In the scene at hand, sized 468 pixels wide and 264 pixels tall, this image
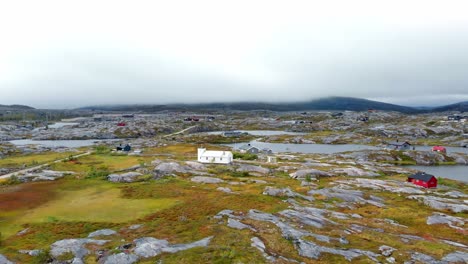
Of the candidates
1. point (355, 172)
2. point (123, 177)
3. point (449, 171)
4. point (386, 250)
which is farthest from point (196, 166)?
point (449, 171)

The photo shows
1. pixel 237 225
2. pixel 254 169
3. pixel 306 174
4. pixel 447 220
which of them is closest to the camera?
pixel 237 225

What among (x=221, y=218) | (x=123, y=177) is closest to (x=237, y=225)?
(x=221, y=218)

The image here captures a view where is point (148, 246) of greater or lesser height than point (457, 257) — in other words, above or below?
above

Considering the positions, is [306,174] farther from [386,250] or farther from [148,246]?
[148,246]

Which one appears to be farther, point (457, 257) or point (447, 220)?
point (447, 220)

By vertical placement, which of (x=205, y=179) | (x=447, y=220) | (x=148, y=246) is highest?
(x=148, y=246)

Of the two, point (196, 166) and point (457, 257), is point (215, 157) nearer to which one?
point (196, 166)

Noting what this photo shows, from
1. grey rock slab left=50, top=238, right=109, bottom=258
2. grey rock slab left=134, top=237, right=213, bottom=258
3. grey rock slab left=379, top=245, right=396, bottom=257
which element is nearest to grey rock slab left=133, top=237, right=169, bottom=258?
grey rock slab left=134, top=237, right=213, bottom=258

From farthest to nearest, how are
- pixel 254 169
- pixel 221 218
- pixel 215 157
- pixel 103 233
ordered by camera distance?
1. pixel 215 157
2. pixel 254 169
3. pixel 221 218
4. pixel 103 233
